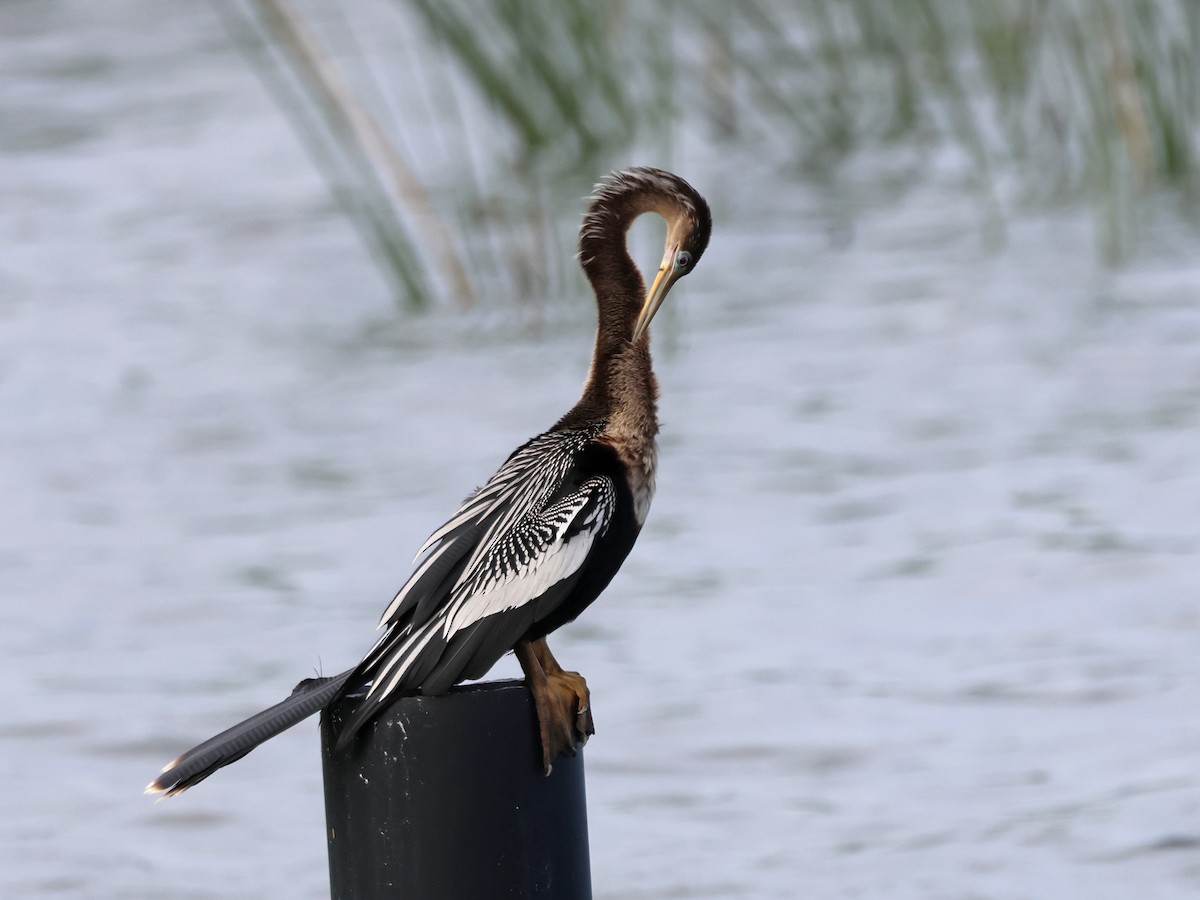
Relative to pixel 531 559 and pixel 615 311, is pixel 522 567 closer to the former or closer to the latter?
pixel 531 559

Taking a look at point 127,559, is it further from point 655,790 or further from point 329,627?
point 655,790

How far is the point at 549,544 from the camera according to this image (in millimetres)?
2229

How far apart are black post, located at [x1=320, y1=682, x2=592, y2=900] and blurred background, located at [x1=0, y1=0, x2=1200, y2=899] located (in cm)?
174

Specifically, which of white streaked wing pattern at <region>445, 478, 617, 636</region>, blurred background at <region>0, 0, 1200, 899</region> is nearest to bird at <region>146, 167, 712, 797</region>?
white streaked wing pattern at <region>445, 478, 617, 636</region>

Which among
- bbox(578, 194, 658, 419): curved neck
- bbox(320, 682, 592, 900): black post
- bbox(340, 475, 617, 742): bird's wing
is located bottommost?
bbox(320, 682, 592, 900): black post

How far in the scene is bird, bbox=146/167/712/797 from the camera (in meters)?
2.15

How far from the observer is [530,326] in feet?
25.8

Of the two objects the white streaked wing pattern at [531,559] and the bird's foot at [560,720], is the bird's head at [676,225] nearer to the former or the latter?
the white streaked wing pattern at [531,559]

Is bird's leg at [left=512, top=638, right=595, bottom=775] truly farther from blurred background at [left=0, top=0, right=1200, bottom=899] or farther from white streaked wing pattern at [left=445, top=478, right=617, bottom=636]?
blurred background at [left=0, top=0, right=1200, bottom=899]

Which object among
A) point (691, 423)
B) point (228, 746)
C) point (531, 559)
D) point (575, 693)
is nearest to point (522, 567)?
point (531, 559)

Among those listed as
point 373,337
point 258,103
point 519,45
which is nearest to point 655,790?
point 519,45

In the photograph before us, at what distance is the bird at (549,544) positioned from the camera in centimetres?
215

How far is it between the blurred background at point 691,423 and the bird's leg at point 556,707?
172 centimetres

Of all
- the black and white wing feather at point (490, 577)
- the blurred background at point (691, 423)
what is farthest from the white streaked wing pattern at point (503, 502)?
the blurred background at point (691, 423)
